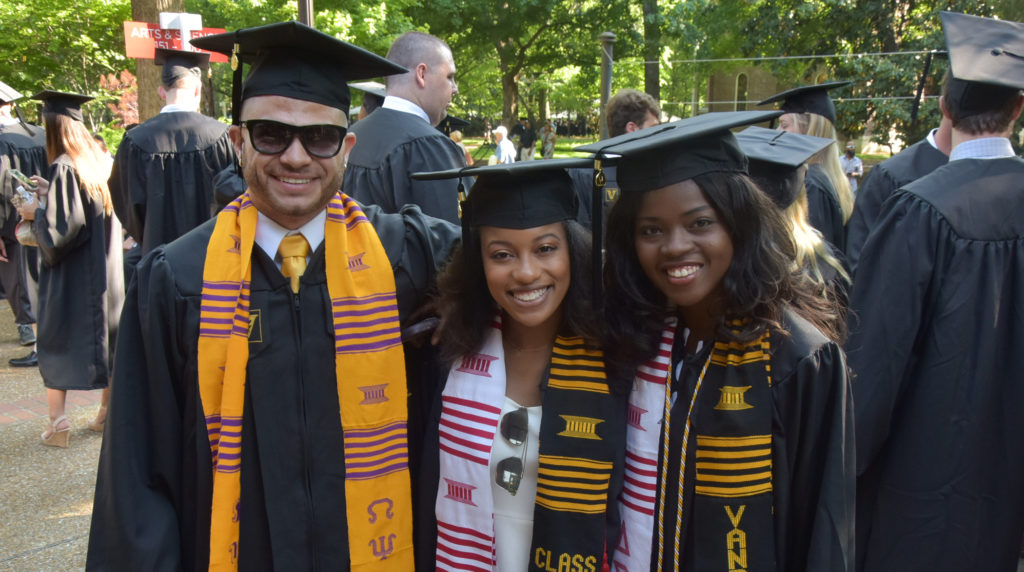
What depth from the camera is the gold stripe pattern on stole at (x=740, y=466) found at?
175 centimetres

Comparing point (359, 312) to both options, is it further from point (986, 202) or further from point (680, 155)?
point (986, 202)

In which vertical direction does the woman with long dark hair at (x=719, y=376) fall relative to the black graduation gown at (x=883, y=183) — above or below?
below

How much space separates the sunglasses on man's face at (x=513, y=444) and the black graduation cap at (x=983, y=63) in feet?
6.71

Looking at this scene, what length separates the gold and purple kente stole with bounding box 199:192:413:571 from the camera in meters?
1.82

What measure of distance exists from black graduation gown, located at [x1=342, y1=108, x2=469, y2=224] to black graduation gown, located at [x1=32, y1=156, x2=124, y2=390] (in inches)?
89.5

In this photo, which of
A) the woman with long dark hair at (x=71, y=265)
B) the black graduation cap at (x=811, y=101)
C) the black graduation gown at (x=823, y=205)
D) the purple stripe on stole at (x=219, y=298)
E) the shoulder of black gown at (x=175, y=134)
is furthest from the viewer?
the woman with long dark hair at (x=71, y=265)

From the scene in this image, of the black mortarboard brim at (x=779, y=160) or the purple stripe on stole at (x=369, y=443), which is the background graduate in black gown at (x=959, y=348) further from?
the purple stripe on stole at (x=369, y=443)

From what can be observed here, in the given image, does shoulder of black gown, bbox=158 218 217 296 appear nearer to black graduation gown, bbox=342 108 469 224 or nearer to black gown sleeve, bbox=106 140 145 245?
black graduation gown, bbox=342 108 469 224

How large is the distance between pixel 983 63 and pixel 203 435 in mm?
2923

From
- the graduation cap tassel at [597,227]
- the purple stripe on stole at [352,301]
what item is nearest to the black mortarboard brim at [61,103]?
the purple stripe on stole at [352,301]

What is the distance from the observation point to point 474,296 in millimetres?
2047

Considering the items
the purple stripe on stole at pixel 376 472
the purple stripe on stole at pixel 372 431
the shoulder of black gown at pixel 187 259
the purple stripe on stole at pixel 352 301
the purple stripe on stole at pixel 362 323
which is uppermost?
the shoulder of black gown at pixel 187 259

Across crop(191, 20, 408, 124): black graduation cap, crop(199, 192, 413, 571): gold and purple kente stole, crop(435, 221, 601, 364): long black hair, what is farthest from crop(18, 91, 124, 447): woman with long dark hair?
crop(435, 221, 601, 364): long black hair

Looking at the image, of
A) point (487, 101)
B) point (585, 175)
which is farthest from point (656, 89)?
point (487, 101)
